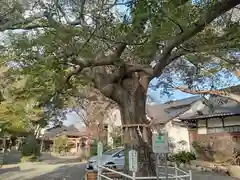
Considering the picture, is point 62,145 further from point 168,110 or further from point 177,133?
point 177,133

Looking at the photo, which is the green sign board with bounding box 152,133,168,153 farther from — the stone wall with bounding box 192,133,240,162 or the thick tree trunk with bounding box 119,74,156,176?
the stone wall with bounding box 192,133,240,162

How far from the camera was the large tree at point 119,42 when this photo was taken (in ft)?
17.4

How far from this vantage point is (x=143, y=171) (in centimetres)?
846

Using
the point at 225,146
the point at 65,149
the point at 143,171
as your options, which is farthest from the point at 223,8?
the point at 65,149

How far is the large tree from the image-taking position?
17.4ft

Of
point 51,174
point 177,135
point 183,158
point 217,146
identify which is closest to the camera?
point 51,174

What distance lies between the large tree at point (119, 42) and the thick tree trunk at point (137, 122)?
0.03 metres

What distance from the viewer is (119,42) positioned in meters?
6.22

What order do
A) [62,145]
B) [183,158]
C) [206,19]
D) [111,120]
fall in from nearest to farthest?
[206,19]
[183,158]
[111,120]
[62,145]

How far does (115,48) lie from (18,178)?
29.5ft

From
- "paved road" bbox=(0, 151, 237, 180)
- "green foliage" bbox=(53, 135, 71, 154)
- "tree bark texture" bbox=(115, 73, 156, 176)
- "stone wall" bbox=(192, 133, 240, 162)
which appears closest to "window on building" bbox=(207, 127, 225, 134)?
"stone wall" bbox=(192, 133, 240, 162)

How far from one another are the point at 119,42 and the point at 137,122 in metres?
3.25

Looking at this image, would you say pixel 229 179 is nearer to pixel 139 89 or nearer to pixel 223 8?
pixel 139 89

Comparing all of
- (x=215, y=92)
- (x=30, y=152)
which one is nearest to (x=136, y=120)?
(x=215, y=92)
